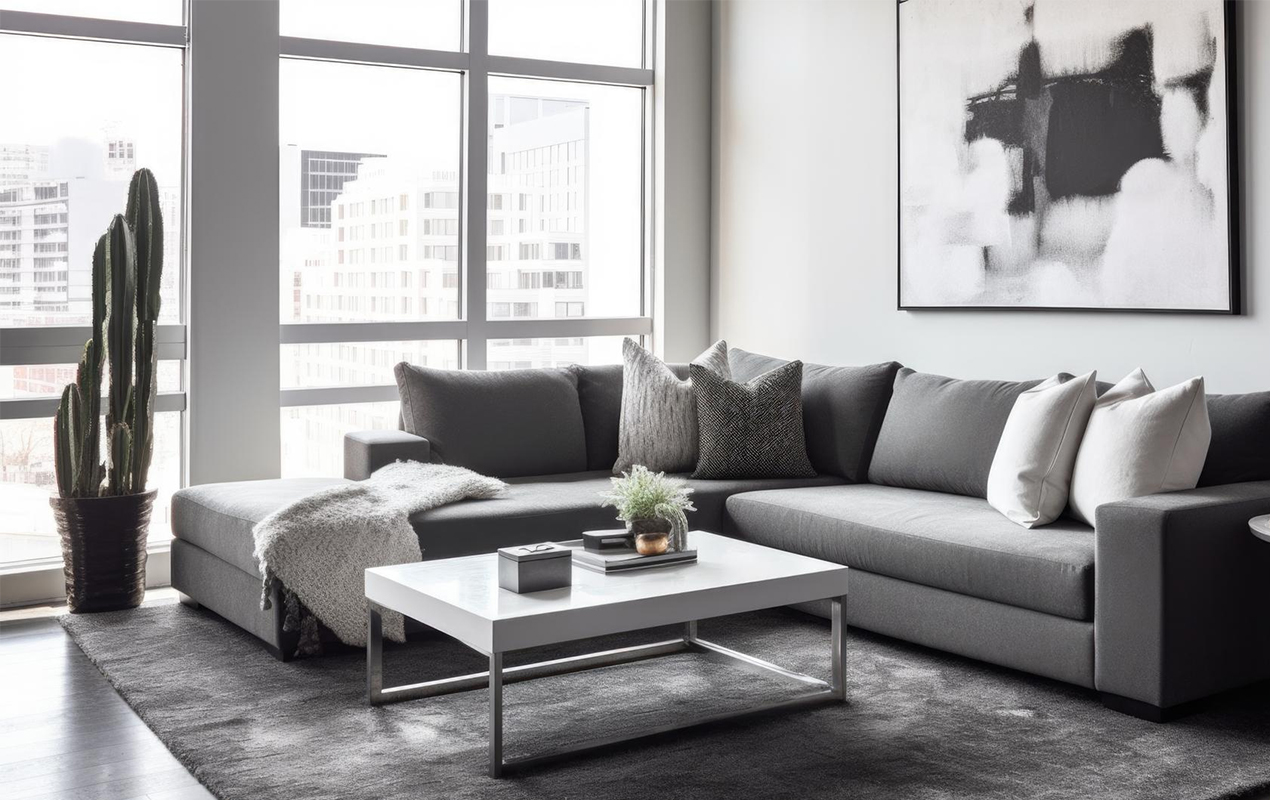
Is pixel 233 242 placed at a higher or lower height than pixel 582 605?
higher

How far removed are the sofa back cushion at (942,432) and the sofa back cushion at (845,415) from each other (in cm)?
7

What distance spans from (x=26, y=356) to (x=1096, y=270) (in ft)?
12.5

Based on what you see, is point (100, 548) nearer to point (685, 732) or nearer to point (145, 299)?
point (145, 299)

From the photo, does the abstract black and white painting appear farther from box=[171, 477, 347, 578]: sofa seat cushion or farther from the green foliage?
the green foliage

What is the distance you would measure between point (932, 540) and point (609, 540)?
38.4 inches

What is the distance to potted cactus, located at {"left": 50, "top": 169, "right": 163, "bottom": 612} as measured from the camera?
439 centimetres

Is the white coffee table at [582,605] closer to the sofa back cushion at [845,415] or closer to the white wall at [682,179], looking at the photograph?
the sofa back cushion at [845,415]

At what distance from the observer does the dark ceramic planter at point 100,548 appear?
A: 14.4ft

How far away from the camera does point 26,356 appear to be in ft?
15.2

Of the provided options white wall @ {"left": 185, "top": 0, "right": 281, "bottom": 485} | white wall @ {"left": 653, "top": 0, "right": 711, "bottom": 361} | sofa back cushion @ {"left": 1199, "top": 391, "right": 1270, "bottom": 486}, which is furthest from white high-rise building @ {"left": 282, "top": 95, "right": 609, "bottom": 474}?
sofa back cushion @ {"left": 1199, "top": 391, "right": 1270, "bottom": 486}

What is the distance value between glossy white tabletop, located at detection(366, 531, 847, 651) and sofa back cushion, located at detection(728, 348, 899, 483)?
1.37 metres

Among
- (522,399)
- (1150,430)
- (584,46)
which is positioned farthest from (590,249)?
(1150,430)

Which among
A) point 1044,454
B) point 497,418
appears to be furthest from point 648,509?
point 497,418

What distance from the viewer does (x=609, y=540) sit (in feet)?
11.0
